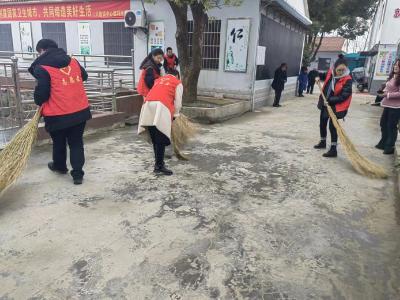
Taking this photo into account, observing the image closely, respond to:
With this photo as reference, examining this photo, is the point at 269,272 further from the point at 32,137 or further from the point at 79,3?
the point at 79,3

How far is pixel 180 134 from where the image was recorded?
5270 millimetres

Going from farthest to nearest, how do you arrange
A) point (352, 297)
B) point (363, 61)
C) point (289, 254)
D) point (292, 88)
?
point (363, 61) < point (292, 88) < point (289, 254) < point (352, 297)

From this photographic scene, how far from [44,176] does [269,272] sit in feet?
9.21

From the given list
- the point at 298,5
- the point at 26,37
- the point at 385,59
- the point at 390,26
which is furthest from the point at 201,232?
the point at 390,26

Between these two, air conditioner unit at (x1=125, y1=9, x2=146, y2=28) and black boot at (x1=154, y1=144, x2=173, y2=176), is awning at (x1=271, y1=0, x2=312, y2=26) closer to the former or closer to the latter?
air conditioner unit at (x1=125, y1=9, x2=146, y2=28)

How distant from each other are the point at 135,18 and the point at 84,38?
9.95 feet

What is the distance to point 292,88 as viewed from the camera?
1394 centimetres

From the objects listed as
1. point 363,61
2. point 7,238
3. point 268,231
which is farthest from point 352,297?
point 363,61

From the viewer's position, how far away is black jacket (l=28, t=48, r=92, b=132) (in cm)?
333

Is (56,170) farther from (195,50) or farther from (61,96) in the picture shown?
(195,50)

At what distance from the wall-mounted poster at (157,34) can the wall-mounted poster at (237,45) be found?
2.09 metres

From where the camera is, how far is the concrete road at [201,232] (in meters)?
2.20

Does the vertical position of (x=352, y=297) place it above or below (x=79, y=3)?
below

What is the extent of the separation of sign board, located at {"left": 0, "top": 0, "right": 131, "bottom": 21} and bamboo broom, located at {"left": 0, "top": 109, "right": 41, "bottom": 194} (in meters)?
8.55
